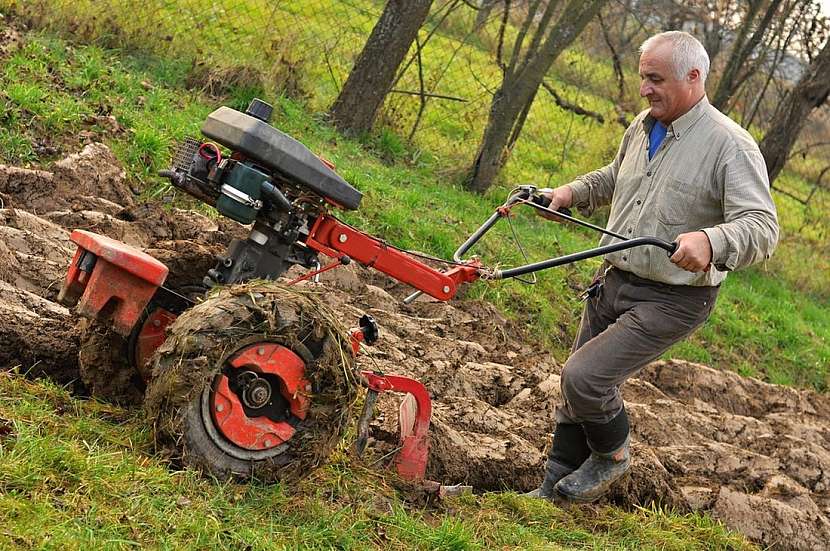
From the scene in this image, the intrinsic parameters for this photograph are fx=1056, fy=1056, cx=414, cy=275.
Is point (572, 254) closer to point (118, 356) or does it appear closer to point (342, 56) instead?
point (118, 356)

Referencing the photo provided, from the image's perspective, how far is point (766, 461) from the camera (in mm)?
6855

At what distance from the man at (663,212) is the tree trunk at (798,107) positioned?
8770mm

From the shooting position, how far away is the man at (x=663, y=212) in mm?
4840

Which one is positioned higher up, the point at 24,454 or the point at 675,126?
the point at 675,126

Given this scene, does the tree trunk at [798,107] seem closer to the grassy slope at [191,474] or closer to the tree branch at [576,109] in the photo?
the tree branch at [576,109]

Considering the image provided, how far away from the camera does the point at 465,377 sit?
6.45m

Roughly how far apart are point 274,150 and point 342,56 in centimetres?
716

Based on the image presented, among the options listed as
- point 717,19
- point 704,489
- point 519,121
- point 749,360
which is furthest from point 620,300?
point 717,19

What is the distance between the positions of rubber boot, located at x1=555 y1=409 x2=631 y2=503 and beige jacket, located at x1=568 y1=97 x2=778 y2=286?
865 millimetres

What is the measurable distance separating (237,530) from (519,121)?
8341mm

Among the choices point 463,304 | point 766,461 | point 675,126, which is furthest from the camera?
point 463,304

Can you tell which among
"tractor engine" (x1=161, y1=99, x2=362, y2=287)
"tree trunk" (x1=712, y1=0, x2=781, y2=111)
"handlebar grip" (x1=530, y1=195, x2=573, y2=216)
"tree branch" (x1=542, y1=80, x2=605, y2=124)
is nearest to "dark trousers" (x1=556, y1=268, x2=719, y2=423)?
"handlebar grip" (x1=530, y1=195, x2=573, y2=216)

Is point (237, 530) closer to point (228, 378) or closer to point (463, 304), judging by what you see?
point (228, 378)

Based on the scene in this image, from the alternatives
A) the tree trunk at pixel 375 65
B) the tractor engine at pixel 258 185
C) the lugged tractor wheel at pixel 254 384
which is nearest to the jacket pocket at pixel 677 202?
the tractor engine at pixel 258 185
